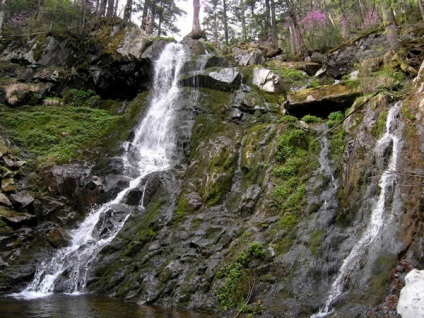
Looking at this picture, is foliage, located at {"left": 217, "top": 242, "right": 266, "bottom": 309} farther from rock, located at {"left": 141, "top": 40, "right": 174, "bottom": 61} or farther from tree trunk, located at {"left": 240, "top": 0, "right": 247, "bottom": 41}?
tree trunk, located at {"left": 240, "top": 0, "right": 247, "bottom": 41}

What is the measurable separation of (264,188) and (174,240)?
3.28 meters

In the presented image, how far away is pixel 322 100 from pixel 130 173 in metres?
8.33

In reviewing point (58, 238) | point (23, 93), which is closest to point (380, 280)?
point (58, 238)

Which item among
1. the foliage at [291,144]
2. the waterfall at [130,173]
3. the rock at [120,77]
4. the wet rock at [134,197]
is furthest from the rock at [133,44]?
the foliage at [291,144]

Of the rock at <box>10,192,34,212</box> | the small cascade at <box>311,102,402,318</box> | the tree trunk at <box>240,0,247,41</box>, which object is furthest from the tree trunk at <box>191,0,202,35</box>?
the small cascade at <box>311,102,402,318</box>

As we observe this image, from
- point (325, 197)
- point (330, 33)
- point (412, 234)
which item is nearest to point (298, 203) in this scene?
point (325, 197)

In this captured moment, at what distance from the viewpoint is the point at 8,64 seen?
24.3m

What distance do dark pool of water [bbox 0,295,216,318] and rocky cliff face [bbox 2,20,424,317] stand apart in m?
0.67

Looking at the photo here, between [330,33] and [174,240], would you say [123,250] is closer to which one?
[174,240]

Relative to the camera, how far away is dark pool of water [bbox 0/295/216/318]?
28.2 feet

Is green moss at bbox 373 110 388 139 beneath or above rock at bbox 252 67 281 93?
beneath

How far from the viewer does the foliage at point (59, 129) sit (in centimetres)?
1817

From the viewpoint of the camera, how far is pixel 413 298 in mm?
5547

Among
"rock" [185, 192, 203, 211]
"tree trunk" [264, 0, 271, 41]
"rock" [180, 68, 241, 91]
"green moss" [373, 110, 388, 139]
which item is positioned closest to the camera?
"green moss" [373, 110, 388, 139]
